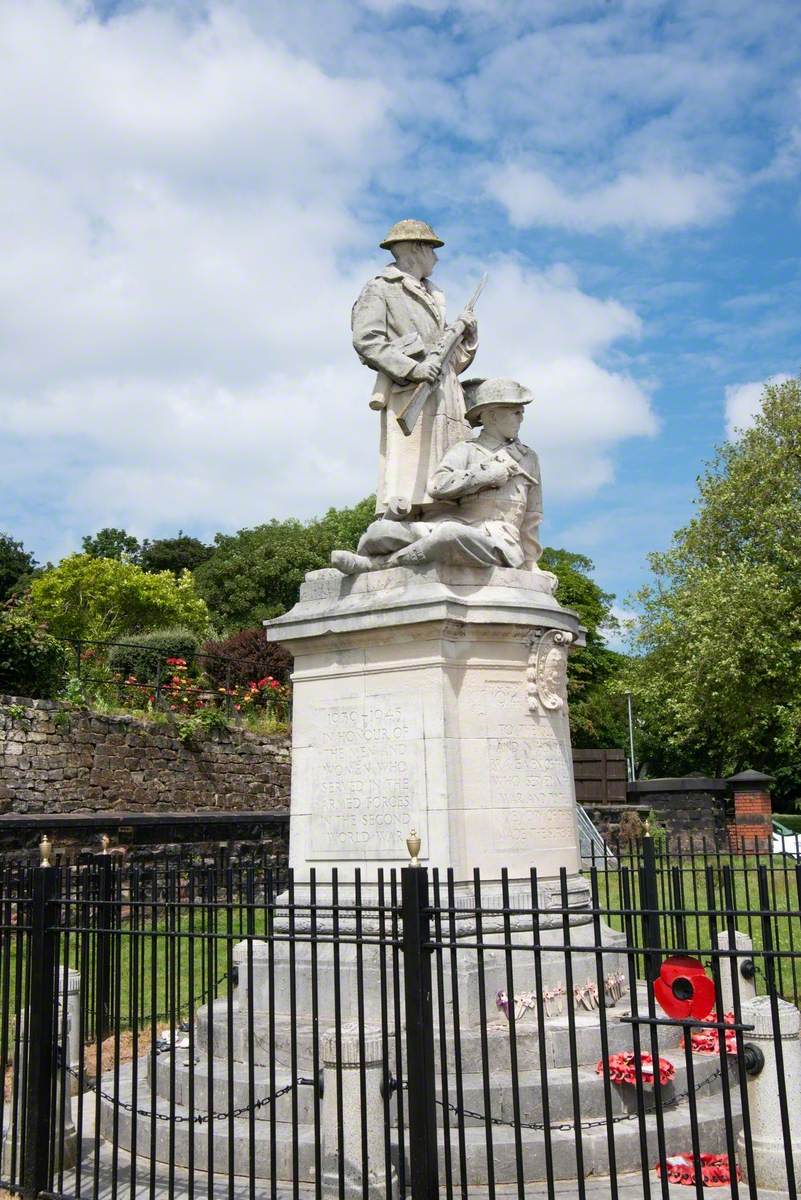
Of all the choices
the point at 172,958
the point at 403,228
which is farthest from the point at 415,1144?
the point at 403,228

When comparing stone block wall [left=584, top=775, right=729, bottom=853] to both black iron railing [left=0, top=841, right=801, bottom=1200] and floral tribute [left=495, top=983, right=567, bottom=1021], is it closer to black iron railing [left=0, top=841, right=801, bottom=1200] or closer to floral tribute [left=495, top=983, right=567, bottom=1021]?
black iron railing [left=0, top=841, right=801, bottom=1200]

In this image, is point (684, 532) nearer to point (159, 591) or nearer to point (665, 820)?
point (665, 820)

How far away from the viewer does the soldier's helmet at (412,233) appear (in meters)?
8.48

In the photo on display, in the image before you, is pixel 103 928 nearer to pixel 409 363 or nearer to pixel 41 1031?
pixel 41 1031

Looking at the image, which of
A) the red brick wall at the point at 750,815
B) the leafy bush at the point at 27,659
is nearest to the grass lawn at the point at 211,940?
the red brick wall at the point at 750,815

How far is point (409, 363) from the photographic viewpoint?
789 cm

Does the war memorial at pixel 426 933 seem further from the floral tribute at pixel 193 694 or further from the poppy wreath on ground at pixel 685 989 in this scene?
the floral tribute at pixel 193 694

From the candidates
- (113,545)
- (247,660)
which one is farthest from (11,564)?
(247,660)

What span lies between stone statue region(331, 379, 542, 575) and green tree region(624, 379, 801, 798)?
19.6 m

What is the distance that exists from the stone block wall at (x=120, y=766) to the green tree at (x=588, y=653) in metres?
24.2

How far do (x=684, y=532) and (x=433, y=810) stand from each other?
1100 inches

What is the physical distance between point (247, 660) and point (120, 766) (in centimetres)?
1139

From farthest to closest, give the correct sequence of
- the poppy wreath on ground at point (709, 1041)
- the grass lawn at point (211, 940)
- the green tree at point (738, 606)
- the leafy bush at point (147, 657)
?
the green tree at point (738, 606), the leafy bush at point (147, 657), the poppy wreath on ground at point (709, 1041), the grass lawn at point (211, 940)

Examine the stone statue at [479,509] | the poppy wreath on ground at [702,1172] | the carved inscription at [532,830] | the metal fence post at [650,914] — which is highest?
the stone statue at [479,509]
